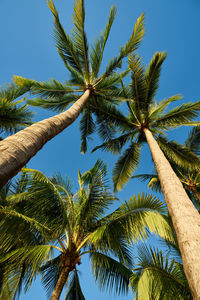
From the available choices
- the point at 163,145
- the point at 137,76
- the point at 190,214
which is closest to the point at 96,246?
the point at 190,214

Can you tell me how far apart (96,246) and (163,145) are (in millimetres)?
5076

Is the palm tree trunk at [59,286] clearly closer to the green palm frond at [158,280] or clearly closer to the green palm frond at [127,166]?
the green palm frond at [158,280]

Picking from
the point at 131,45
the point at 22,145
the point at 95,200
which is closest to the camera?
the point at 22,145

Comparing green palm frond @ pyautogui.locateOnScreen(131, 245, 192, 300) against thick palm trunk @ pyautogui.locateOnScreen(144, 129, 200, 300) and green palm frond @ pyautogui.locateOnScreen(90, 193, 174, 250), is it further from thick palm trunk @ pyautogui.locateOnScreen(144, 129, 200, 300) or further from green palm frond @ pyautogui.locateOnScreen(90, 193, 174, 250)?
thick palm trunk @ pyautogui.locateOnScreen(144, 129, 200, 300)

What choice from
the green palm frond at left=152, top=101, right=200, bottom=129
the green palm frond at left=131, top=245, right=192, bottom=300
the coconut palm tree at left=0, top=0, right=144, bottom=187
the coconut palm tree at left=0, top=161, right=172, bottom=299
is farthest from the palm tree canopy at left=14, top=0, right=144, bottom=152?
the green palm frond at left=131, top=245, right=192, bottom=300

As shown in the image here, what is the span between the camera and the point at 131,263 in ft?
15.6

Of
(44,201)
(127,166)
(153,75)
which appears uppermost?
(153,75)

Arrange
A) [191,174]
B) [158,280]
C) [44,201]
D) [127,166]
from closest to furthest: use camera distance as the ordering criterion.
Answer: [158,280] < [44,201] < [127,166] < [191,174]

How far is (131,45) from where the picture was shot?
6.23 meters

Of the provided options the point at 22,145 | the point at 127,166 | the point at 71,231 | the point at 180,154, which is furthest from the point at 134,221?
the point at 180,154

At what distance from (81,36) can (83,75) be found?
136cm

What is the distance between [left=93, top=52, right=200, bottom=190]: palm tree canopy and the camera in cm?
661

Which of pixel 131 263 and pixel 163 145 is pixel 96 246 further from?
pixel 163 145

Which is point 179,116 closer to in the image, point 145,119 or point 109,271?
point 145,119
